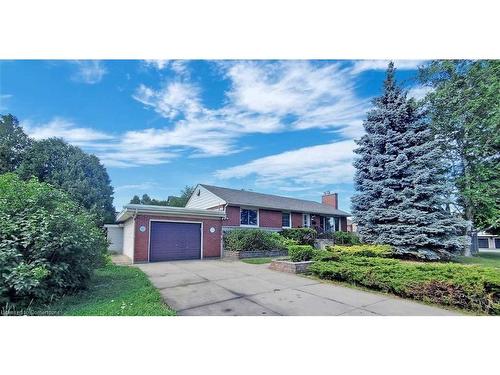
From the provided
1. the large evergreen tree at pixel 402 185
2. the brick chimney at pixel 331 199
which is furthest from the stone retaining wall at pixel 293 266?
the brick chimney at pixel 331 199

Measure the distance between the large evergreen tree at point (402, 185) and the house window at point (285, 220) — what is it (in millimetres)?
5151

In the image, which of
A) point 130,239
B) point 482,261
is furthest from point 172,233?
point 482,261

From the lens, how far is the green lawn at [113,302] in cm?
361

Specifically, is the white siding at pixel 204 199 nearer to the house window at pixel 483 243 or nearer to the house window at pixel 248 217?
the house window at pixel 248 217

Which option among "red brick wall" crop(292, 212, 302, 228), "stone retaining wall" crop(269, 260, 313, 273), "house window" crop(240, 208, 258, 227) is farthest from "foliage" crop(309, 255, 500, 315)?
"red brick wall" crop(292, 212, 302, 228)

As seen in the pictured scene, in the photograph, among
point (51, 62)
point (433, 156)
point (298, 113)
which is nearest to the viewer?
point (51, 62)

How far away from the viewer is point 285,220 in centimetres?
1530

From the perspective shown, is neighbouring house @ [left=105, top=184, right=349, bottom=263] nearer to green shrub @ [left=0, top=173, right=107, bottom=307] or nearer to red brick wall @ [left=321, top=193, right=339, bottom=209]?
green shrub @ [left=0, top=173, right=107, bottom=307]

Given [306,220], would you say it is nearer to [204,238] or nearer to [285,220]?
[285,220]

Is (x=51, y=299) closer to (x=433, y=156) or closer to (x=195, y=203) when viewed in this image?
(x=433, y=156)
